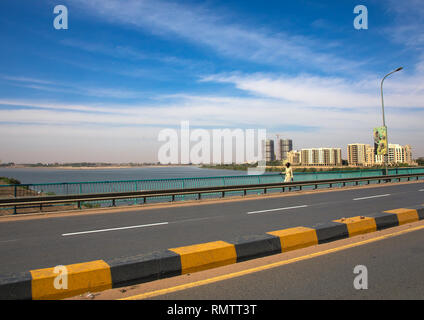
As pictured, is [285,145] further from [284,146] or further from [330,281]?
[330,281]

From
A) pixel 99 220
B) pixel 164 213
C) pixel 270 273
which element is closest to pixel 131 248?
pixel 270 273

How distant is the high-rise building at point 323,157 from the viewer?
15588cm

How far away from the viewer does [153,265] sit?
15.9 ft

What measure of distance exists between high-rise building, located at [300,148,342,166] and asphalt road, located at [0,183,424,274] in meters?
148

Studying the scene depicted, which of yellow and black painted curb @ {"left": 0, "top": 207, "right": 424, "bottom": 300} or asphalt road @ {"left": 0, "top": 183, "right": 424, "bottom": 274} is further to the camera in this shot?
asphalt road @ {"left": 0, "top": 183, "right": 424, "bottom": 274}

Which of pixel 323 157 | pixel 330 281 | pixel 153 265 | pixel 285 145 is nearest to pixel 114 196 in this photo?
pixel 153 265

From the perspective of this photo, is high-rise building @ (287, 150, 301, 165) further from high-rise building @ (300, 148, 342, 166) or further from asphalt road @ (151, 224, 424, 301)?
asphalt road @ (151, 224, 424, 301)

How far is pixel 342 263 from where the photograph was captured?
5.44 m

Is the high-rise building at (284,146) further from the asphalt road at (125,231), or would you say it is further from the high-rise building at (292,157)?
the asphalt road at (125,231)

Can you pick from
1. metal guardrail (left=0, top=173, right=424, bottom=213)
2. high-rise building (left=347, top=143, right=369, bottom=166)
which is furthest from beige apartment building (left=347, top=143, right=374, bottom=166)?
metal guardrail (left=0, top=173, right=424, bottom=213)

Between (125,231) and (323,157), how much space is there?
518ft

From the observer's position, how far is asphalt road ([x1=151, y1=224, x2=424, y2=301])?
4137mm

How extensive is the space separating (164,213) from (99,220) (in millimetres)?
2360
